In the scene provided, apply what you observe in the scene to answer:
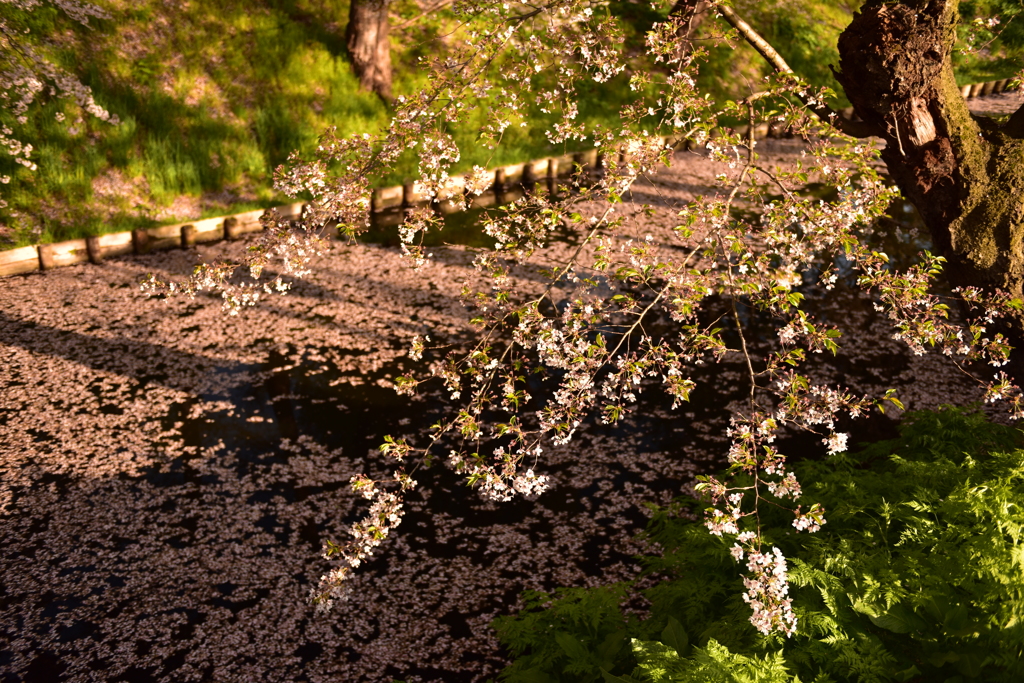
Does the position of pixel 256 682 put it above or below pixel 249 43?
below

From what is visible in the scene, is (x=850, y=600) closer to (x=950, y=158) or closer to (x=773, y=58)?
(x=950, y=158)

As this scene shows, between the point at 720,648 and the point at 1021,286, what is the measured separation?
388cm

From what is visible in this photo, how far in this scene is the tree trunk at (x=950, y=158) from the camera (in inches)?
219

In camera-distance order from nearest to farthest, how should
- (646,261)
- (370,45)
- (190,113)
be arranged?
(646,261) → (190,113) → (370,45)

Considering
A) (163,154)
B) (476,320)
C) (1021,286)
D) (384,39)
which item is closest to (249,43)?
(384,39)

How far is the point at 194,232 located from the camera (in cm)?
1209

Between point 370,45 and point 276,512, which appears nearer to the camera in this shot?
point 276,512

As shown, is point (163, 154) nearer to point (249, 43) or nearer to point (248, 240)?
point (248, 240)

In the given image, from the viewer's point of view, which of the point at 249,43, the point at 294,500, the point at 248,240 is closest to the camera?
the point at 294,500

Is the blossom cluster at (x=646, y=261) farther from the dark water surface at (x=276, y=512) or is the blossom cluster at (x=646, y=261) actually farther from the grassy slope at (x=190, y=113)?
the grassy slope at (x=190, y=113)

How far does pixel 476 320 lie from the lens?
5047 millimetres

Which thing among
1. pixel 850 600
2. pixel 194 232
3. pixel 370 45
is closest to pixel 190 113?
pixel 194 232

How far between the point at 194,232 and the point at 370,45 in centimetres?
522

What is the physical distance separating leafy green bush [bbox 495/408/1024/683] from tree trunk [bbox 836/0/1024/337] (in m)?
1.45
